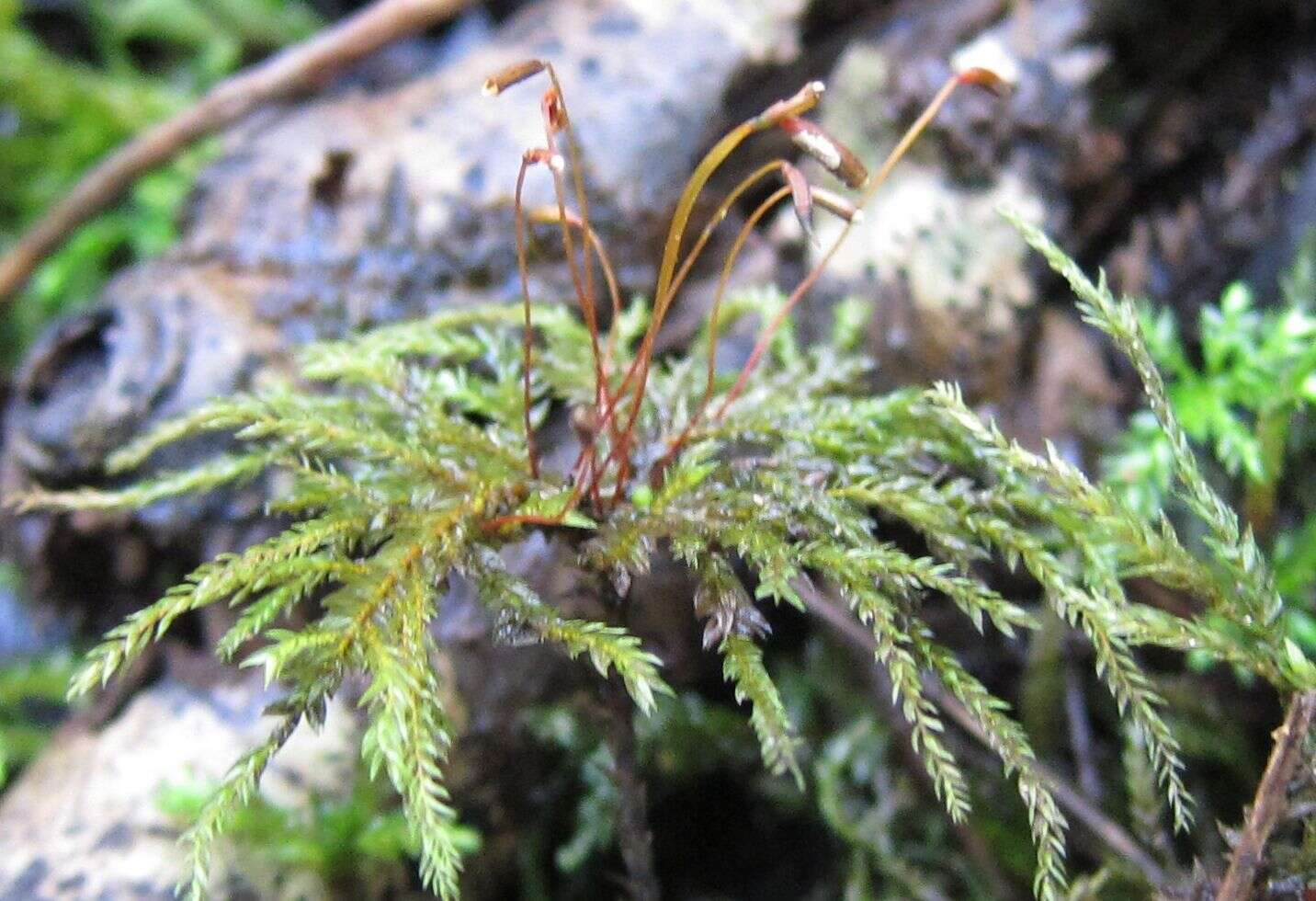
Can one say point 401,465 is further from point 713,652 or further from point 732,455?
point 713,652

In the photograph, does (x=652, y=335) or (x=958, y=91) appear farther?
(x=958, y=91)

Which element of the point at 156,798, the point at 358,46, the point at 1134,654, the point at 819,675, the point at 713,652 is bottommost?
the point at 1134,654

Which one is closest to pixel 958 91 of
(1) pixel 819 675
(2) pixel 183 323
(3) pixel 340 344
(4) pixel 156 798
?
(1) pixel 819 675

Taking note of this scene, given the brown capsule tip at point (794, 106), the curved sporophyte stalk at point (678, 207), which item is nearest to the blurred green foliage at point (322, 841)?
the curved sporophyte stalk at point (678, 207)

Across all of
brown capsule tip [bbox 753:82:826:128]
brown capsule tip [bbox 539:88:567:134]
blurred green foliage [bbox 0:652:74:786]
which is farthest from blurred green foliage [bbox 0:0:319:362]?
brown capsule tip [bbox 753:82:826:128]

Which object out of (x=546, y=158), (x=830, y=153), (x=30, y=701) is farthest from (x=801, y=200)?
(x=30, y=701)
